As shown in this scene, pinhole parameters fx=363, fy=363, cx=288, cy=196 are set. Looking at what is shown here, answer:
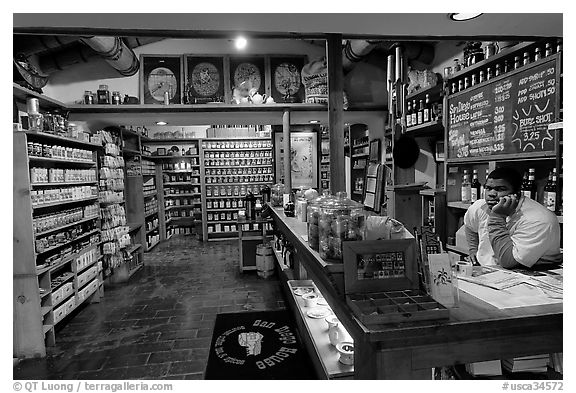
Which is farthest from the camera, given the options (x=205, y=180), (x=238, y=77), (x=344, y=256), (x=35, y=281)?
(x=205, y=180)

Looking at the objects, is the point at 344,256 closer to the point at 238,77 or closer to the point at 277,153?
the point at 238,77

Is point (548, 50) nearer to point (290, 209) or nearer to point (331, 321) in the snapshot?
point (290, 209)

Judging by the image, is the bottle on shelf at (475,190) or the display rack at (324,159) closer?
the bottle on shelf at (475,190)

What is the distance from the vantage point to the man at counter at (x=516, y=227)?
6.77 feet

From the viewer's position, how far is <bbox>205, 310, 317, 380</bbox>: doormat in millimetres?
2969

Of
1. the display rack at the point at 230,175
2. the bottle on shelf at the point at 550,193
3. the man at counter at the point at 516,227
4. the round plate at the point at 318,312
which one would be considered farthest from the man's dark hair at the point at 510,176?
the display rack at the point at 230,175

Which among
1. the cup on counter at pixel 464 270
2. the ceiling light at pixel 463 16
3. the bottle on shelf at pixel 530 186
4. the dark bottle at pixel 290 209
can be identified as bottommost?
the cup on counter at pixel 464 270

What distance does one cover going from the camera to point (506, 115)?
3158 mm

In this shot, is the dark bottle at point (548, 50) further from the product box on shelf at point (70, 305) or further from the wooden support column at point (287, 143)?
the product box on shelf at point (70, 305)

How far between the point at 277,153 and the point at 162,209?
3.39 meters

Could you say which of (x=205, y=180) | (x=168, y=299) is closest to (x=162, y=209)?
(x=205, y=180)

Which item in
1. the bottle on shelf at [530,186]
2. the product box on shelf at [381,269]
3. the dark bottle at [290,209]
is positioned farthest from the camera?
the dark bottle at [290,209]

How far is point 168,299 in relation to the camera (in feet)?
16.2

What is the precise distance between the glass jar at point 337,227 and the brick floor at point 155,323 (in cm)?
Answer: 208
